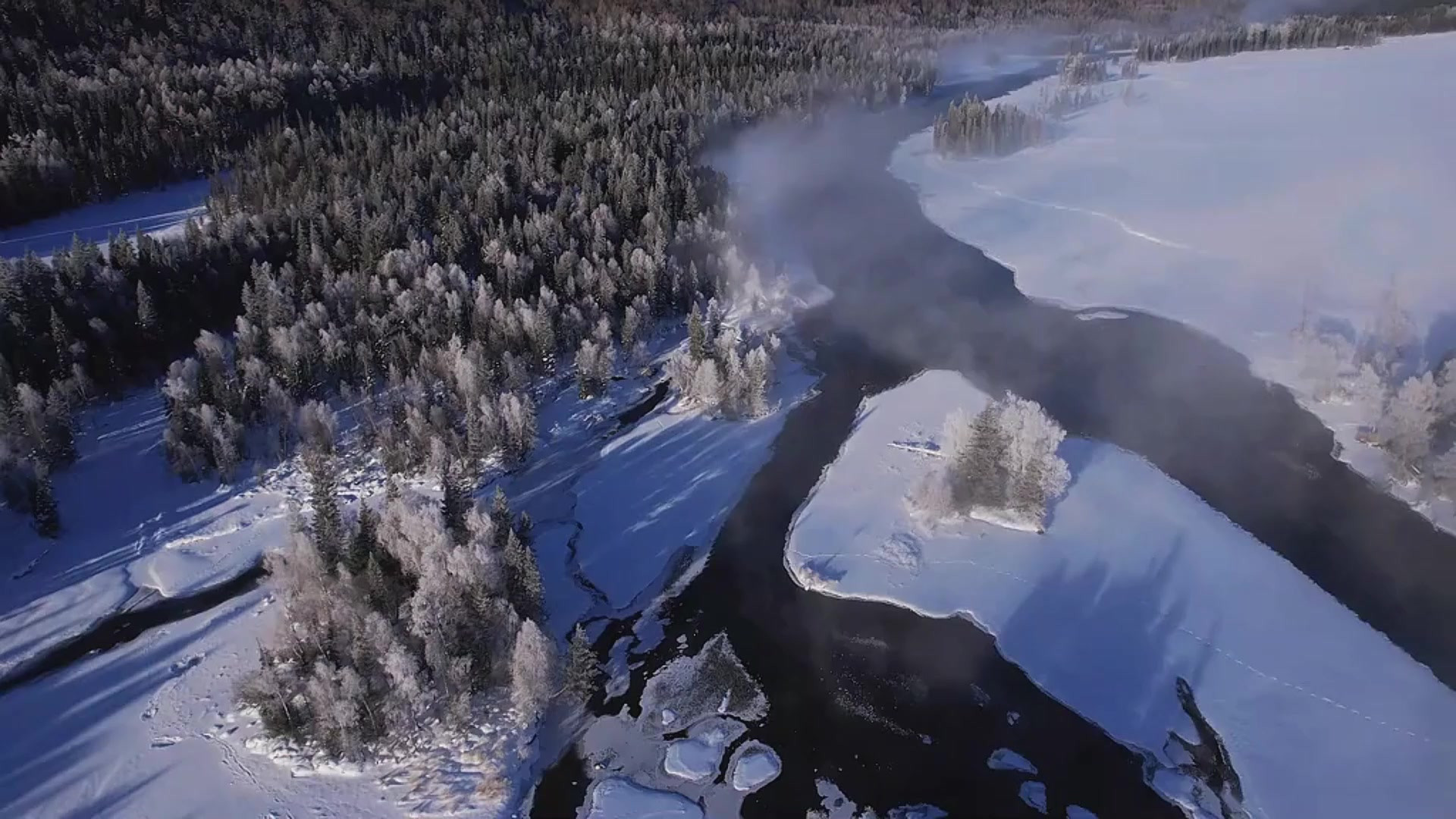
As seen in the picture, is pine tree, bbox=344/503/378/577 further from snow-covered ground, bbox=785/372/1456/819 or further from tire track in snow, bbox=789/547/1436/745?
tire track in snow, bbox=789/547/1436/745

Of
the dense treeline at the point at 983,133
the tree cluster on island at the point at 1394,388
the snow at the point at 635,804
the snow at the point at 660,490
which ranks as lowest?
the snow at the point at 635,804

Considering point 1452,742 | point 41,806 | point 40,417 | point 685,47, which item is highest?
point 685,47

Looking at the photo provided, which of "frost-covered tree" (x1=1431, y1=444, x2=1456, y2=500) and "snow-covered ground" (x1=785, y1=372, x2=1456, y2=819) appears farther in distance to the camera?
"frost-covered tree" (x1=1431, y1=444, x2=1456, y2=500)

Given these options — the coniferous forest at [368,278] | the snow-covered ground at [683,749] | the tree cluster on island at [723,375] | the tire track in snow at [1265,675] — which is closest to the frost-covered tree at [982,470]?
the coniferous forest at [368,278]

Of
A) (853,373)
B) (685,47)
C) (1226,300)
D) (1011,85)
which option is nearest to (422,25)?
(685,47)

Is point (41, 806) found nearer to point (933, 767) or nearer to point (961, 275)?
point (933, 767)

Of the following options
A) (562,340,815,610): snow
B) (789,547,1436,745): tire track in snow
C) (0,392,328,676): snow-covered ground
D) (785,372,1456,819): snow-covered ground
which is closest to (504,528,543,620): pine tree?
(562,340,815,610): snow

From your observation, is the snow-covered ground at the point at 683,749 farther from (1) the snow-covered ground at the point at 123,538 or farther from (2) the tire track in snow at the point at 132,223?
(2) the tire track in snow at the point at 132,223
